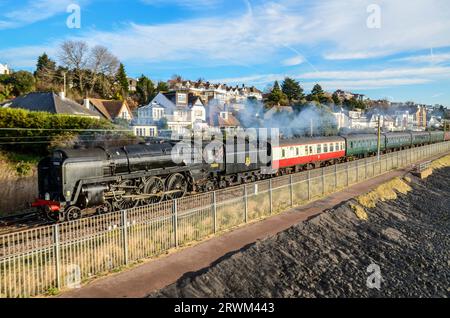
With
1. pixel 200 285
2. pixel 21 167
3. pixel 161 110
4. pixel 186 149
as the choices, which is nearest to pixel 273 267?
pixel 200 285

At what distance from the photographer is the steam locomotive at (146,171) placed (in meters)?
13.0

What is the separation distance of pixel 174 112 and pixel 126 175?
44.0 meters

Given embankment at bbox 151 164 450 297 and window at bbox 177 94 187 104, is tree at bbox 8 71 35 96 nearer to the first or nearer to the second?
window at bbox 177 94 187 104

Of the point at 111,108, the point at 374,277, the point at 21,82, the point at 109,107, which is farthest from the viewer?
the point at 21,82

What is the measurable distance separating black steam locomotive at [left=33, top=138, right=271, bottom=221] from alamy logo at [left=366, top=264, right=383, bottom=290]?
887 centimetres

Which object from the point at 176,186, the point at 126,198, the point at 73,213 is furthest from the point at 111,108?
the point at 73,213

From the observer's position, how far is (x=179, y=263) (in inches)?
400

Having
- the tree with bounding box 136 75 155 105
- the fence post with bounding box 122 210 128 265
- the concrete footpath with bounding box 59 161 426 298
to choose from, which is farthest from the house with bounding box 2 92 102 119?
the tree with bounding box 136 75 155 105

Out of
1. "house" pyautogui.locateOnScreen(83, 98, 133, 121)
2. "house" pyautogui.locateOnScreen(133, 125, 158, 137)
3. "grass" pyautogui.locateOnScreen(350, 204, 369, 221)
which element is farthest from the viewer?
"house" pyautogui.locateOnScreen(83, 98, 133, 121)

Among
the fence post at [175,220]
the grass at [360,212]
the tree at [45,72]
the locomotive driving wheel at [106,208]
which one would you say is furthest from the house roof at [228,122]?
the fence post at [175,220]

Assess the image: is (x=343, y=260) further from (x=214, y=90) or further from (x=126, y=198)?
(x=214, y=90)

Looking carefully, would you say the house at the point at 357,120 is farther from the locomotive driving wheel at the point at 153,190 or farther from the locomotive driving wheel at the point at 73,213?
the locomotive driving wheel at the point at 73,213

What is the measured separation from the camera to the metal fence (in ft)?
26.9

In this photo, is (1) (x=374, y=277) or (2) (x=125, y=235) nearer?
(2) (x=125, y=235)
